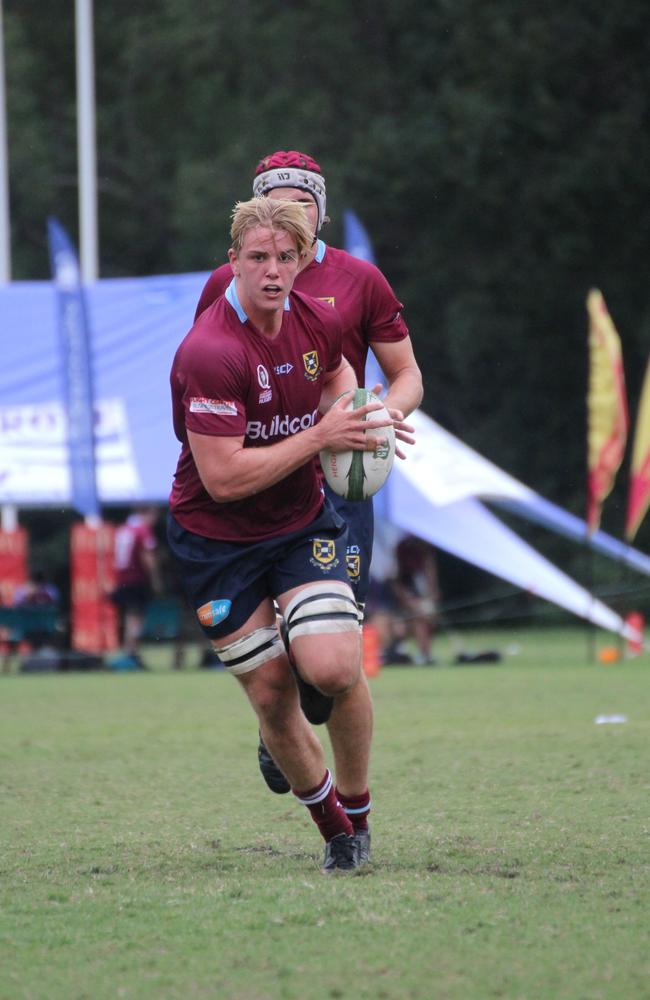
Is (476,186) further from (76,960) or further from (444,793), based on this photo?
(76,960)

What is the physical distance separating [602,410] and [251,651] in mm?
11453

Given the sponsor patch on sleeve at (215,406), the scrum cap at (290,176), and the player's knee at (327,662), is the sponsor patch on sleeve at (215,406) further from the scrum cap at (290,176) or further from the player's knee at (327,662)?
the scrum cap at (290,176)

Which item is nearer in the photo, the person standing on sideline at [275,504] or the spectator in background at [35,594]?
the person standing on sideline at [275,504]

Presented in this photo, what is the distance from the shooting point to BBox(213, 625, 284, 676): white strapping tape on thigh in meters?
5.08

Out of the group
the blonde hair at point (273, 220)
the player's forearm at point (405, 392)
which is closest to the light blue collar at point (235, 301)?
the blonde hair at point (273, 220)

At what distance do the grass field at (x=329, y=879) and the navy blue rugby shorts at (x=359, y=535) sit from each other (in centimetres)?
85

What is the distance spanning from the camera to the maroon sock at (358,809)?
5.30 meters

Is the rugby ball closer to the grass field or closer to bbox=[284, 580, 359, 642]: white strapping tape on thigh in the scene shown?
bbox=[284, 580, 359, 642]: white strapping tape on thigh

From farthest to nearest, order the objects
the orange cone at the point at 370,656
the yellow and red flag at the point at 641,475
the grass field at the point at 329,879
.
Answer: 1. the yellow and red flag at the point at 641,475
2. the orange cone at the point at 370,656
3. the grass field at the point at 329,879

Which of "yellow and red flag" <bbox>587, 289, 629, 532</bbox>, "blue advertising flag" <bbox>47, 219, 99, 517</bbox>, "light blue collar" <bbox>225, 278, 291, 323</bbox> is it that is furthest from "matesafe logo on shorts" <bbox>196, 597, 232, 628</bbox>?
"blue advertising flag" <bbox>47, 219, 99, 517</bbox>

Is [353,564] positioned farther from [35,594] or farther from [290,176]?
[35,594]

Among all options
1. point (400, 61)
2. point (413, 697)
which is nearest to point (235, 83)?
point (400, 61)

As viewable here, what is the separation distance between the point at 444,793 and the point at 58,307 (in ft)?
39.9

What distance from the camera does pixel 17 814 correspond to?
642cm
